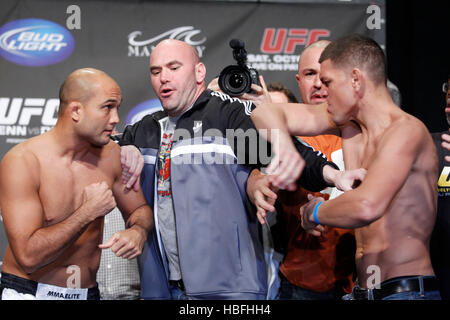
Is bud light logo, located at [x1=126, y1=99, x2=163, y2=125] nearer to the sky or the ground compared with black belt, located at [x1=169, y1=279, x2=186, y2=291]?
nearer to the sky

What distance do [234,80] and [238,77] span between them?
0.02 meters

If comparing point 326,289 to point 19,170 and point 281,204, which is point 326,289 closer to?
point 281,204

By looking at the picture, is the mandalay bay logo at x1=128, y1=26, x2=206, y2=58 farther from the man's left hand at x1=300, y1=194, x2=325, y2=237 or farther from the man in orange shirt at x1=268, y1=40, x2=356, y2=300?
the man's left hand at x1=300, y1=194, x2=325, y2=237

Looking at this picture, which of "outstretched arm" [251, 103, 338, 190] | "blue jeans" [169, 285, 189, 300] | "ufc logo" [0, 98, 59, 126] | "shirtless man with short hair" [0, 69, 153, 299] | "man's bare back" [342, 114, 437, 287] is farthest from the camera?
"ufc logo" [0, 98, 59, 126]

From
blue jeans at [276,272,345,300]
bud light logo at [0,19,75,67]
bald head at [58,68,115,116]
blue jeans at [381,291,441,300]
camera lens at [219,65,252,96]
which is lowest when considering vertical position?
blue jeans at [381,291,441,300]

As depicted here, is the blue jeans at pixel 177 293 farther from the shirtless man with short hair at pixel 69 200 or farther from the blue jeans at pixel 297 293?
the blue jeans at pixel 297 293

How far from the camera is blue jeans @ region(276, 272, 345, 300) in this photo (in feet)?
7.63

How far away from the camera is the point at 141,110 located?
3316mm

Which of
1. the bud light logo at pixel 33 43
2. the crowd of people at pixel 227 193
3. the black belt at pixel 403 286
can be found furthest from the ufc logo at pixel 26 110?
the black belt at pixel 403 286

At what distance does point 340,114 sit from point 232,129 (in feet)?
1.59

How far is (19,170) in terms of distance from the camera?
2143mm

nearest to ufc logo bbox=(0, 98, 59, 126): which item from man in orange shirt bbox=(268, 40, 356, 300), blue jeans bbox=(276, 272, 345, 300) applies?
man in orange shirt bbox=(268, 40, 356, 300)

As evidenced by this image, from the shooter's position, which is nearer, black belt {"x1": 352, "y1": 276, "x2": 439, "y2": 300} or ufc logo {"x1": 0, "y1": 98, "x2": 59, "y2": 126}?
black belt {"x1": 352, "y1": 276, "x2": 439, "y2": 300}

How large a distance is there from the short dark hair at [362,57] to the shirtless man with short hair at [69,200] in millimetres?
965
